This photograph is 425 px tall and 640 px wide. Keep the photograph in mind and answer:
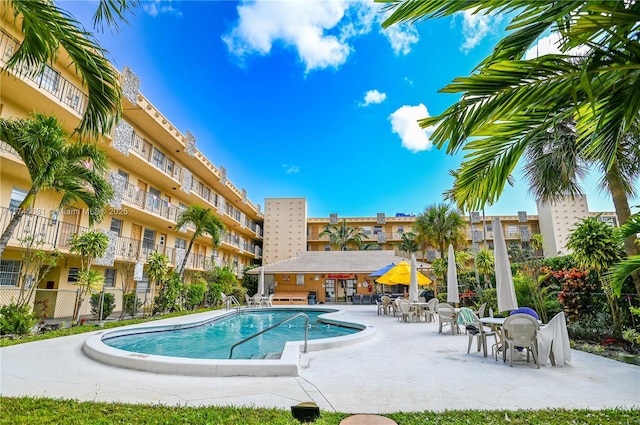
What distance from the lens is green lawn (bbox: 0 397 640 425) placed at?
3.46 metres

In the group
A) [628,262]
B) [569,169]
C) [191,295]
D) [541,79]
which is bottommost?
[191,295]

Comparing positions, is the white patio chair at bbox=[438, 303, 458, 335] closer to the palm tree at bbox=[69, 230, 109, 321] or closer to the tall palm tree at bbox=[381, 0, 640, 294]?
the tall palm tree at bbox=[381, 0, 640, 294]

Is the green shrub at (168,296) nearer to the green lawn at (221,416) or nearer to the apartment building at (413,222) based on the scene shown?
the green lawn at (221,416)

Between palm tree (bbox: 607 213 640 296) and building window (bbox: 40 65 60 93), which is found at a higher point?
building window (bbox: 40 65 60 93)

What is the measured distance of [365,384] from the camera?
499 cm

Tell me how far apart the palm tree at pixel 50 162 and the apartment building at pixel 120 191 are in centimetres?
133

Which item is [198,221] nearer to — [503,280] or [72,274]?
[72,274]

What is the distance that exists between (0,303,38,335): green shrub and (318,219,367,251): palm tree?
36560 mm

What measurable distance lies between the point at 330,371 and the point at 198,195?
24107mm

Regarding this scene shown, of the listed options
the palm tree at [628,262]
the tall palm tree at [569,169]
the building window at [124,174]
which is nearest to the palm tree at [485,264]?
the tall palm tree at [569,169]

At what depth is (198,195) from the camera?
88.8 ft

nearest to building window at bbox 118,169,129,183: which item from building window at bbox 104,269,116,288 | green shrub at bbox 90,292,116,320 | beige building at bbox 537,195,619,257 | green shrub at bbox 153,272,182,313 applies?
building window at bbox 104,269,116,288

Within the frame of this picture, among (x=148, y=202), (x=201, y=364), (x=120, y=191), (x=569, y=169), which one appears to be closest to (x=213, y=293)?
(x=148, y=202)

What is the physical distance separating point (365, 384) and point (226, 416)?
2.27 m
